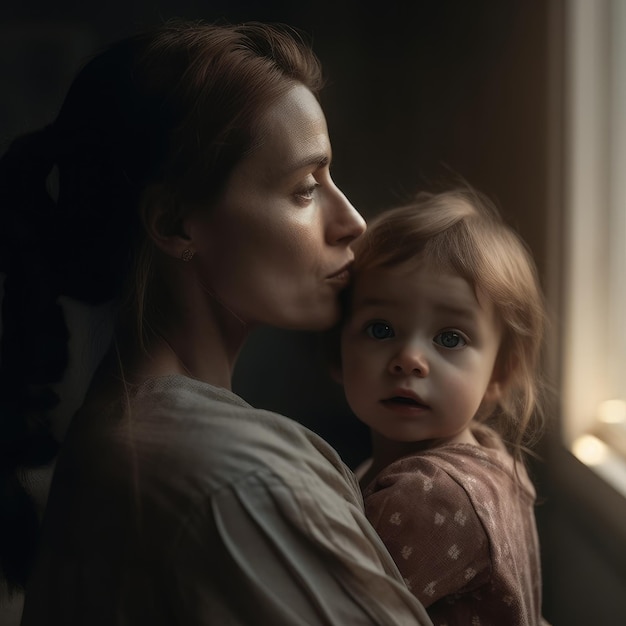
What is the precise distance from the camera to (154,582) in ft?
2.29

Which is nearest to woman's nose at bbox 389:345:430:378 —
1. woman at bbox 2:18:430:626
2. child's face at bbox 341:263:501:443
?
child's face at bbox 341:263:501:443

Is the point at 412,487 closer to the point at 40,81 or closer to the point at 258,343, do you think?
the point at 258,343

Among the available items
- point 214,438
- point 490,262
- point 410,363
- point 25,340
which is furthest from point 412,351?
point 25,340

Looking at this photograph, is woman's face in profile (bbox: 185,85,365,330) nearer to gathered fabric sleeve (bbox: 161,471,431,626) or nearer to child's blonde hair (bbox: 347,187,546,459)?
child's blonde hair (bbox: 347,187,546,459)

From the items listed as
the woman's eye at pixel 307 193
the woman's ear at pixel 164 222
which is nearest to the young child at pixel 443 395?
the woman's eye at pixel 307 193

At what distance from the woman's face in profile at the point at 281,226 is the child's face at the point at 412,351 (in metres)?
0.06

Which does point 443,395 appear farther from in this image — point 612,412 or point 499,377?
point 612,412

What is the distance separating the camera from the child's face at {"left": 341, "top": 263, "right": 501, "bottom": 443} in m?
0.90

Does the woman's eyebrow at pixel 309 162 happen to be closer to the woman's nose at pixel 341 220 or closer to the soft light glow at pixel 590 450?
the woman's nose at pixel 341 220

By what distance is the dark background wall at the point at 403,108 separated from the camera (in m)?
0.79

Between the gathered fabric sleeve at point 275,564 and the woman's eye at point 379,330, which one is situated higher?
the woman's eye at point 379,330

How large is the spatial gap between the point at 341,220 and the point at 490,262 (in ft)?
0.59

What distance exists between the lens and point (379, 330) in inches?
35.9

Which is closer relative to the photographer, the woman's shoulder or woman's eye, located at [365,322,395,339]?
the woman's shoulder
